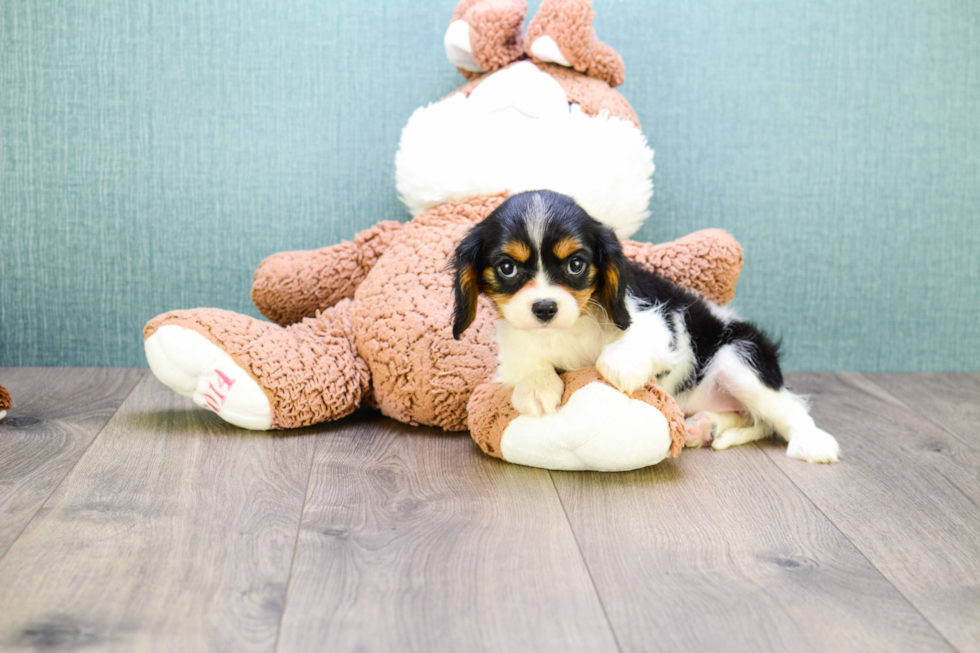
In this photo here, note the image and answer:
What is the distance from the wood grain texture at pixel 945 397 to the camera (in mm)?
2195

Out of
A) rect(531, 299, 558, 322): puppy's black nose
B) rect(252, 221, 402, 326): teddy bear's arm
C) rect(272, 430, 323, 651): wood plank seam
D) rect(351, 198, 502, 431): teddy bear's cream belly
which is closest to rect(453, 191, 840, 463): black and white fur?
rect(531, 299, 558, 322): puppy's black nose

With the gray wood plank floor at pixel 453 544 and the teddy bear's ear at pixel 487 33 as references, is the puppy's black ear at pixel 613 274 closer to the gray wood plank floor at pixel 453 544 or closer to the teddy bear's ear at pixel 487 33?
the gray wood plank floor at pixel 453 544

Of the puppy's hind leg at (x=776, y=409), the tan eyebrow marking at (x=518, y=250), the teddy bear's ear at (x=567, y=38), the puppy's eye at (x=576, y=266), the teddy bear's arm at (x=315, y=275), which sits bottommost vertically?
the puppy's hind leg at (x=776, y=409)

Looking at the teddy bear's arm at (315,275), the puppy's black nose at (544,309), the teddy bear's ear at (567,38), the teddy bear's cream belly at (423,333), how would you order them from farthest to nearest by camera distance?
1. the teddy bear's arm at (315,275)
2. the teddy bear's ear at (567,38)
3. the teddy bear's cream belly at (423,333)
4. the puppy's black nose at (544,309)

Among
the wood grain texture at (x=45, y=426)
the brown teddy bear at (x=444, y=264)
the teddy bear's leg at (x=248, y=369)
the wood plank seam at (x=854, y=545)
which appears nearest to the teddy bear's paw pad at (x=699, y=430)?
the wood plank seam at (x=854, y=545)

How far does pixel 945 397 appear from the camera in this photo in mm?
2461

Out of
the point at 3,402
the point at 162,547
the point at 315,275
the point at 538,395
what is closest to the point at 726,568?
the point at 538,395

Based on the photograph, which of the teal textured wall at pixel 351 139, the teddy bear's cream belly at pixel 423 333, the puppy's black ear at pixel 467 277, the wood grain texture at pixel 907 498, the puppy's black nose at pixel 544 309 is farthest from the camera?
the teal textured wall at pixel 351 139

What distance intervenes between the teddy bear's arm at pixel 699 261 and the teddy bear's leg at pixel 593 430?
535mm

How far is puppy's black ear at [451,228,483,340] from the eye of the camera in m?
1.63

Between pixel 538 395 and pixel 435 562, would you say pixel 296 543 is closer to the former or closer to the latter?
pixel 435 562

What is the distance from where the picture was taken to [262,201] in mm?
2553

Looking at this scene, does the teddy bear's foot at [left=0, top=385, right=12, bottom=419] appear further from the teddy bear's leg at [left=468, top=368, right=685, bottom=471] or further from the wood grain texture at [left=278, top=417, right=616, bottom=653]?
the teddy bear's leg at [left=468, top=368, right=685, bottom=471]

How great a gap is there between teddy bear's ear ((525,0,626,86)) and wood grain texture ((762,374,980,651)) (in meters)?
1.06
